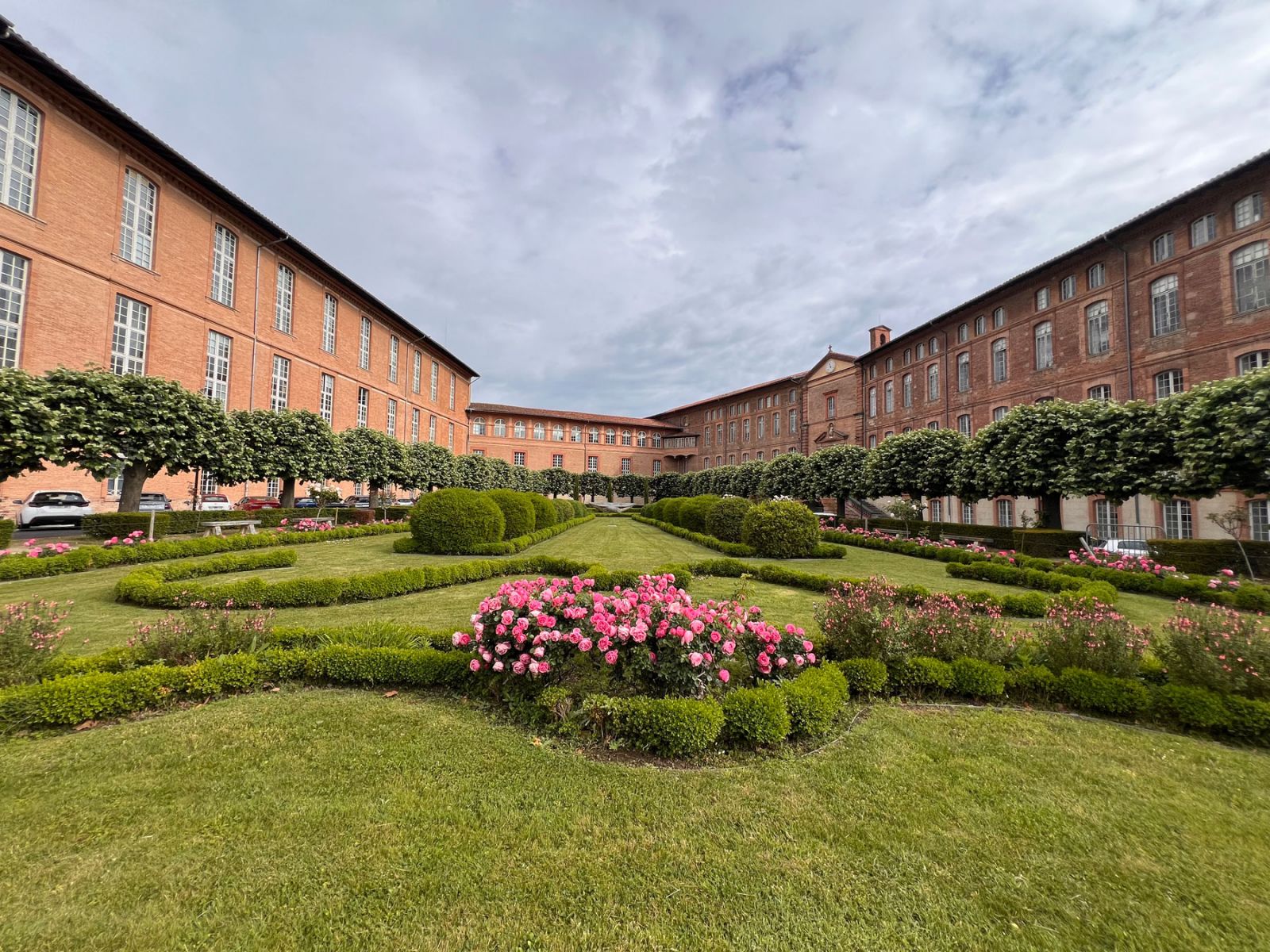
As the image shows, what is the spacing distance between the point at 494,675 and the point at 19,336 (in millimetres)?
23982

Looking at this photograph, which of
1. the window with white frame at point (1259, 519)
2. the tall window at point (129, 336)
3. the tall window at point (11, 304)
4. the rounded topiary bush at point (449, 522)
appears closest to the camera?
the rounded topiary bush at point (449, 522)

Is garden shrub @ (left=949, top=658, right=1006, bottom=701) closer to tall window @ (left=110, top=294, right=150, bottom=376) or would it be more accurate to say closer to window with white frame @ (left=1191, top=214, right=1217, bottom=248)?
window with white frame @ (left=1191, top=214, right=1217, bottom=248)

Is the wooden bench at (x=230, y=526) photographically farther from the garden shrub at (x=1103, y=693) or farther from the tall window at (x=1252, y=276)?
the tall window at (x=1252, y=276)

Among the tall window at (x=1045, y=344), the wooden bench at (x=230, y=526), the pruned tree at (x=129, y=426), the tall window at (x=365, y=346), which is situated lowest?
the wooden bench at (x=230, y=526)

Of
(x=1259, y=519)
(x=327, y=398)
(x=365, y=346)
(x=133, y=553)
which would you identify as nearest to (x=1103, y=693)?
(x=133, y=553)

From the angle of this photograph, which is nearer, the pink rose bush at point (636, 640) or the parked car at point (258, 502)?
the pink rose bush at point (636, 640)

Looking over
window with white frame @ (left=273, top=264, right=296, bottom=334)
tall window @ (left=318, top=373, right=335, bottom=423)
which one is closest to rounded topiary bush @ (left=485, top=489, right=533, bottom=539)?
tall window @ (left=318, top=373, right=335, bottom=423)

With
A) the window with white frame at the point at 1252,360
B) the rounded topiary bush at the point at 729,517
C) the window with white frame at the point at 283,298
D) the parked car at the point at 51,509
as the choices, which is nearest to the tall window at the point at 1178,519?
the window with white frame at the point at 1252,360

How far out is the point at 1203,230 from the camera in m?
18.5

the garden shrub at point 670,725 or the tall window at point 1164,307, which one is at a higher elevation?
the tall window at point 1164,307

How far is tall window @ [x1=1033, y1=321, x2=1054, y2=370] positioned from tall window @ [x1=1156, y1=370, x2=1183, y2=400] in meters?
4.48

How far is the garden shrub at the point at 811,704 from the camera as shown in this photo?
10.8 feet

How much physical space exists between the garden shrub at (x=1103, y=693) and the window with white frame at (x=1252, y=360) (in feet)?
71.5

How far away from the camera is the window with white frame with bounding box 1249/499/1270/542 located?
54.9 feet
